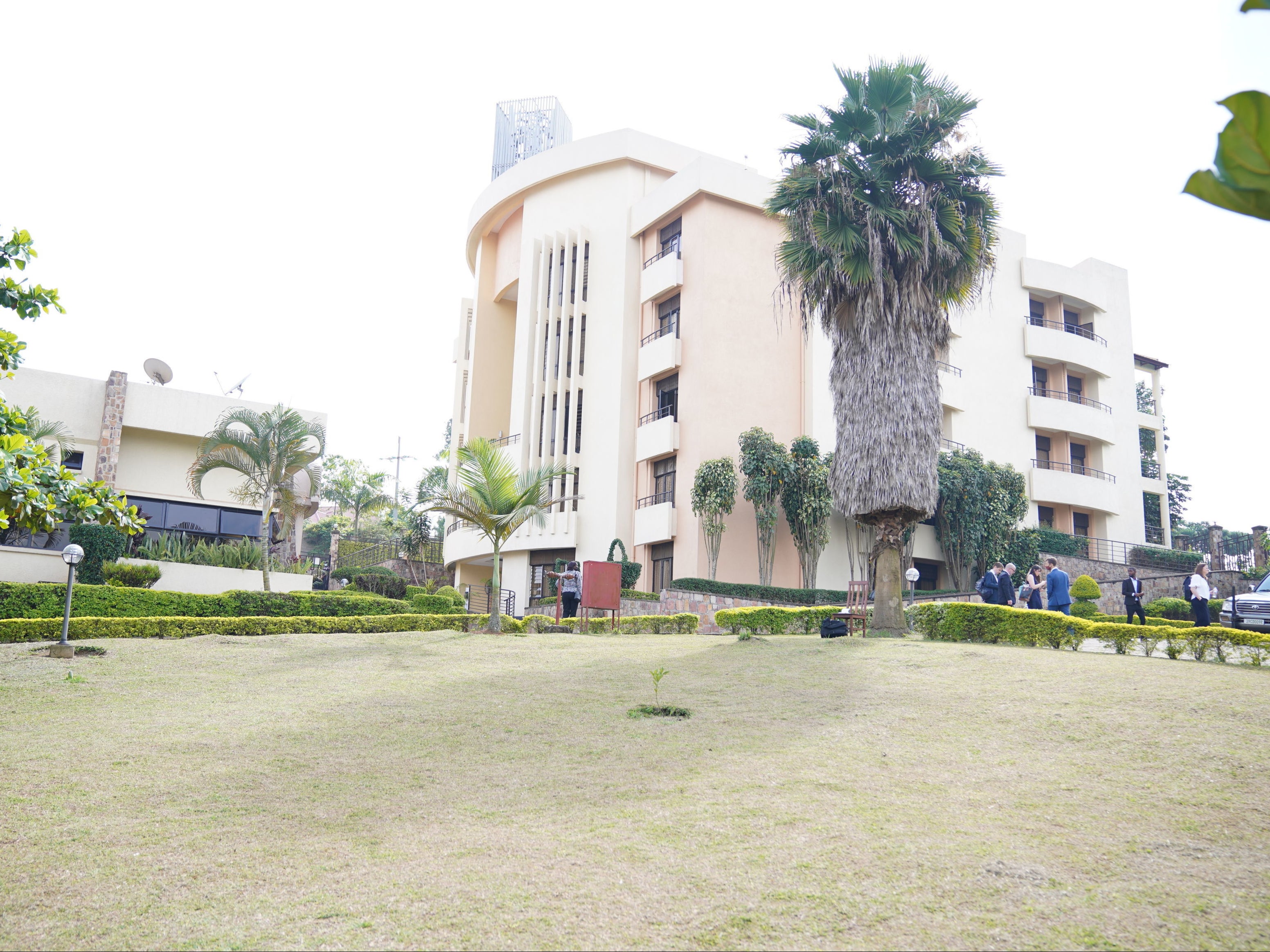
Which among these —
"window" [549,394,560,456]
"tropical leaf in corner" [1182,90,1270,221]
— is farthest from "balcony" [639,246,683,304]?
"tropical leaf in corner" [1182,90,1270,221]

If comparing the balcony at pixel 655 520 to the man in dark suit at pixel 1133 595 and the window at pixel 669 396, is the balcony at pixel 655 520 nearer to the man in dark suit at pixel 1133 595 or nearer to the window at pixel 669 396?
the window at pixel 669 396

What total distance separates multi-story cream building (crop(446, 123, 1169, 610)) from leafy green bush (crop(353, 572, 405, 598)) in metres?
4.57

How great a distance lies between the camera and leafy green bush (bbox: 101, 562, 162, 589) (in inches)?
866

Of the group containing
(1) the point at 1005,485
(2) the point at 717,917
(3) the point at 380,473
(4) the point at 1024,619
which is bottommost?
(2) the point at 717,917

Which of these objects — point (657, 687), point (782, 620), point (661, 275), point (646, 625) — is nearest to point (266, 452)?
point (646, 625)

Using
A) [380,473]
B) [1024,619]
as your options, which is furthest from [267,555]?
[380,473]

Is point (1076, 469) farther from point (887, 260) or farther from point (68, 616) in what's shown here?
point (68, 616)

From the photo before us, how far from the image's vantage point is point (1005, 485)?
30969 mm

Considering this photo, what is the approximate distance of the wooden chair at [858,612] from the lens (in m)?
17.4

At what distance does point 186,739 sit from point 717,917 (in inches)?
247

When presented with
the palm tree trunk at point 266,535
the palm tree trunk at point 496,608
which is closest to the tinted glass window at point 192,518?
the palm tree trunk at point 266,535

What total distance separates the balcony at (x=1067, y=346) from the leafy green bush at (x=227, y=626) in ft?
85.9

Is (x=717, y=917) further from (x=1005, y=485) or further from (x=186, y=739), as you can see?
(x=1005, y=485)

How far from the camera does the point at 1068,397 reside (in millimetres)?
37531
